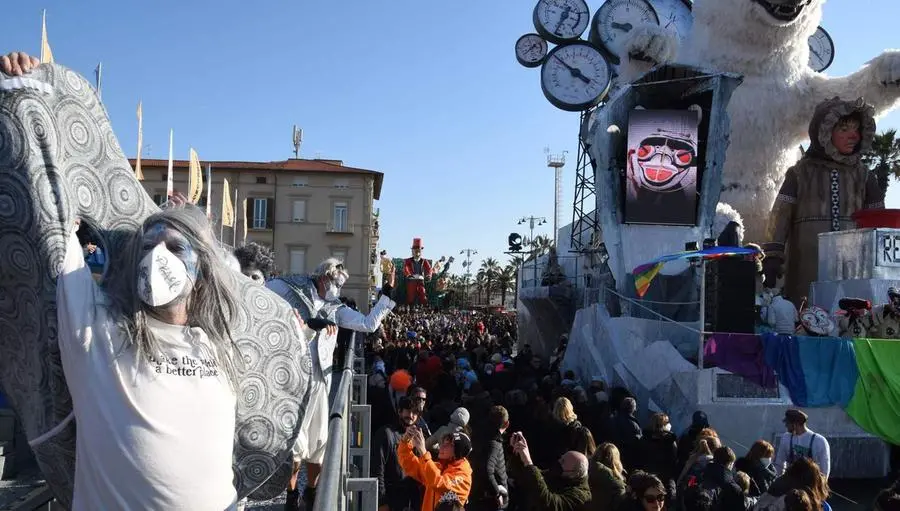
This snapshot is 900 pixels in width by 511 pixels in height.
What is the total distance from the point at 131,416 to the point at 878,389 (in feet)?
31.6

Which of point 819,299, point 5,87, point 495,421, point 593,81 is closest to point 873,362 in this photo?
point 819,299

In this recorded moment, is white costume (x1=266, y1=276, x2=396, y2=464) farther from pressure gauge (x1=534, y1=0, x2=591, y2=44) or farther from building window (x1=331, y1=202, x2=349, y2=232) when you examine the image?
building window (x1=331, y1=202, x2=349, y2=232)

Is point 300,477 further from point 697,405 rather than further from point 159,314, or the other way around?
point 697,405

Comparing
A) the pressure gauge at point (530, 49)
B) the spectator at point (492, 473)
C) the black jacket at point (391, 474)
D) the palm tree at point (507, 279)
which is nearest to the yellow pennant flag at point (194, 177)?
A: the black jacket at point (391, 474)

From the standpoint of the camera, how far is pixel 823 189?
13.8 metres

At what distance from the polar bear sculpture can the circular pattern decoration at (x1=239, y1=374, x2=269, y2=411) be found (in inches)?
542

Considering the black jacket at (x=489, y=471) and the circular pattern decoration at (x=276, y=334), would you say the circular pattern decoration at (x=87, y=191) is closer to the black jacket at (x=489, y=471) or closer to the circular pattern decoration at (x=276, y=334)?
the circular pattern decoration at (x=276, y=334)

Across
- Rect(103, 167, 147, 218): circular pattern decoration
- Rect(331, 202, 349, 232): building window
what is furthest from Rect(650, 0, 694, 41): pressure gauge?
Rect(331, 202, 349, 232): building window

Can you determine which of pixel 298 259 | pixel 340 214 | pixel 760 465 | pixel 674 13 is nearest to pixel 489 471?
pixel 760 465

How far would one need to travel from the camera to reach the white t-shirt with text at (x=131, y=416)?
2.42 meters

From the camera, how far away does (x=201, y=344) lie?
2.67 meters

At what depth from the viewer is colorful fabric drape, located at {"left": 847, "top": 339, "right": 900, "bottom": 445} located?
929 cm

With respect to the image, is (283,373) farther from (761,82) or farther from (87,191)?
(761,82)

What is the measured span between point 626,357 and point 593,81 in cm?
1118
